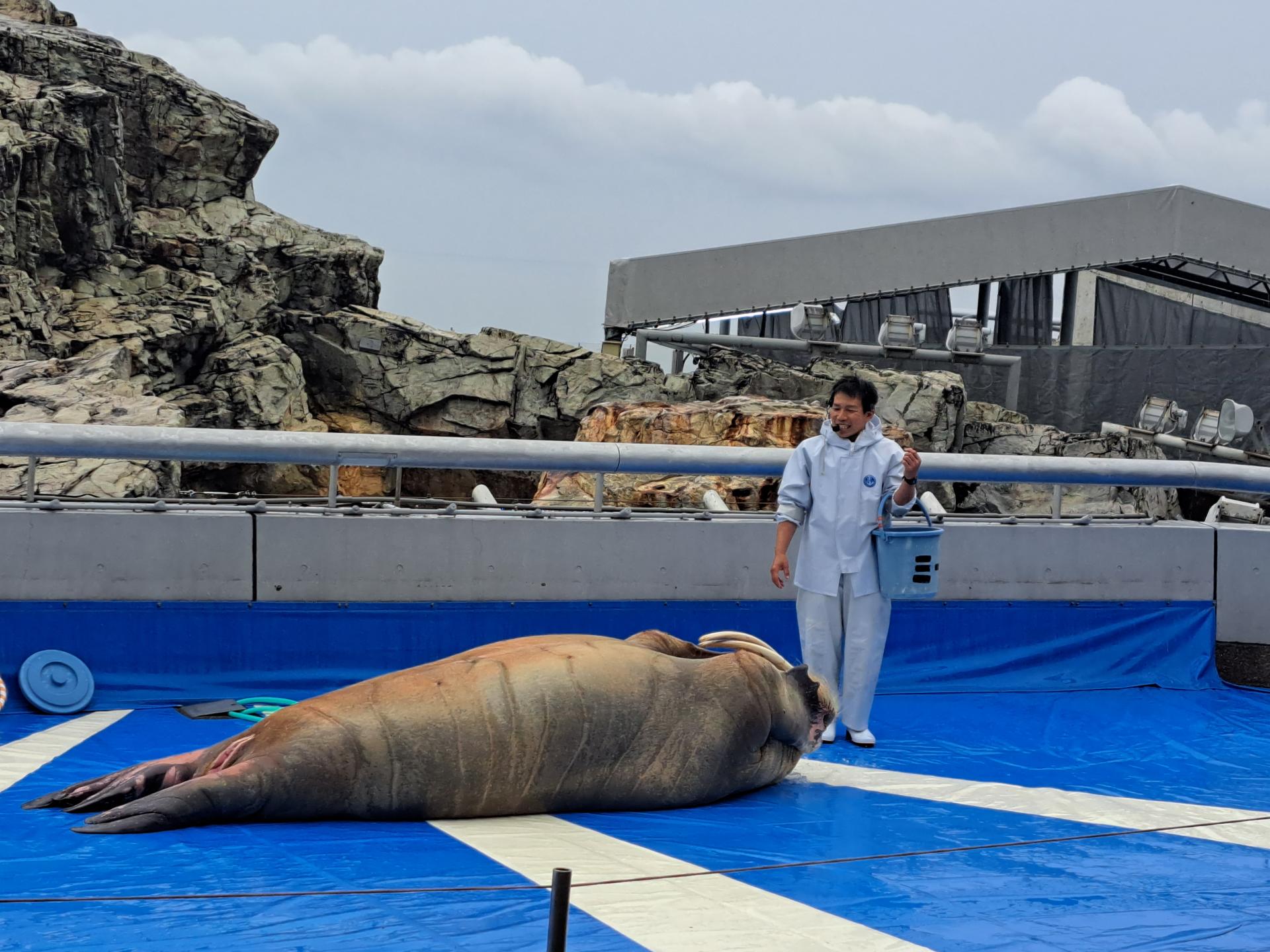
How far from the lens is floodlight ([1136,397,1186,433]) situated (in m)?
29.8

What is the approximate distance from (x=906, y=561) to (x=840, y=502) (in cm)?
45

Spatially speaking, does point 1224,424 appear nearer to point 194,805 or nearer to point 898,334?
point 898,334

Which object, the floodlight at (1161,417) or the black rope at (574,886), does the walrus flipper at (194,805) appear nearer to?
the black rope at (574,886)

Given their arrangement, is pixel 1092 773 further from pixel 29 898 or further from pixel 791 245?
pixel 791 245

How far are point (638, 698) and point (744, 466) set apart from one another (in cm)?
299

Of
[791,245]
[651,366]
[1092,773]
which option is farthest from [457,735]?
[791,245]

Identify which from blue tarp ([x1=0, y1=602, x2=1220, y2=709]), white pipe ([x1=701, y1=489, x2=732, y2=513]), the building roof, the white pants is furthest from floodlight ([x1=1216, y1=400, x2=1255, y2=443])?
the white pants

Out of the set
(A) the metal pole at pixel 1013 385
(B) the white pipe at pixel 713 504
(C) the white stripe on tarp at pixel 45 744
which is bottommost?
(C) the white stripe on tarp at pixel 45 744

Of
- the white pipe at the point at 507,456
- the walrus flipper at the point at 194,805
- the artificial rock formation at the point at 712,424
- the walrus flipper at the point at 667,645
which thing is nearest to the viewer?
the walrus flipper at the point at 194,805

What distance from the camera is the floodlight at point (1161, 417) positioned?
29.8 meters

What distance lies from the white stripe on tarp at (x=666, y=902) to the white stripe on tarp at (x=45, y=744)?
6.14ft

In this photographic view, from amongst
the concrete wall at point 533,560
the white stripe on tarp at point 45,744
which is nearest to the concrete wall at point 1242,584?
the concrete wall at point 533,560

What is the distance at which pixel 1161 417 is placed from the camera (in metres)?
29.8

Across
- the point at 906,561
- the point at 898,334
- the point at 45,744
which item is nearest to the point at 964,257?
the point at 898,334
